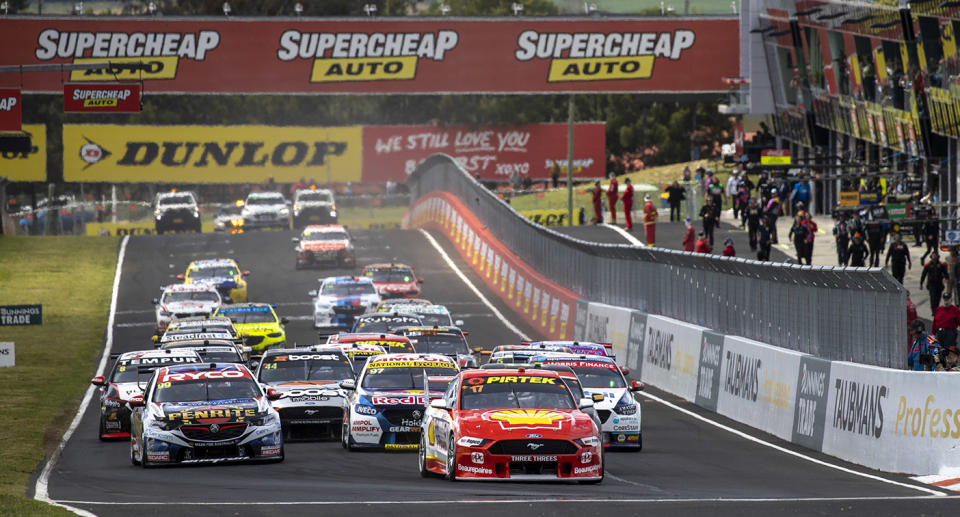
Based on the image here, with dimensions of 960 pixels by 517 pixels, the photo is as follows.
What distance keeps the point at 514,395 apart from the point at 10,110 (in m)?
18.7

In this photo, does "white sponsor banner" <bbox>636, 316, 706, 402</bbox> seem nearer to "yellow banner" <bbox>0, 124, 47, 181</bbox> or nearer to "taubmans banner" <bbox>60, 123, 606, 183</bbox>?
"taubmans banner" <bbox>60, 123, 606, 183</bbox>

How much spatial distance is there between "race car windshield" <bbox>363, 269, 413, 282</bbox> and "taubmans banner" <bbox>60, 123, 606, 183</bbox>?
121 ft

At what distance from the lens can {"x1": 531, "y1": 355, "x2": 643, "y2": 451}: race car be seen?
67.5 feet

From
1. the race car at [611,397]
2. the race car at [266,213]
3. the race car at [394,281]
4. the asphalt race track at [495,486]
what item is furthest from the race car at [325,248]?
the race car at [611,397]

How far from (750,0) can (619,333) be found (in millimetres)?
39704

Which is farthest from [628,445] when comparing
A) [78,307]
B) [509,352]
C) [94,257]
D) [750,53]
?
[750,53]

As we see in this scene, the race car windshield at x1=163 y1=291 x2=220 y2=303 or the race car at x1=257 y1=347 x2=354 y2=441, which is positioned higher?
the race car at x1=257 y1=347 x2=354 y2=441

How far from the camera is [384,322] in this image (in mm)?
31484

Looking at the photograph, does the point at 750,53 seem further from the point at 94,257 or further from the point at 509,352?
the point at 509,352

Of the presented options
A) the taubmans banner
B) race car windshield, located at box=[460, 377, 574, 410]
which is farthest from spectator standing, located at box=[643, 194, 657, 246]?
the taubmans banner

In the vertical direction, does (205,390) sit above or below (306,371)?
above

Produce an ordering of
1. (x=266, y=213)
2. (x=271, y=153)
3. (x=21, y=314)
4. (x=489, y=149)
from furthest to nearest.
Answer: (x=489, y=149) → (x=271, y=153) → (x=266, y=213) → (x=21, y=314)

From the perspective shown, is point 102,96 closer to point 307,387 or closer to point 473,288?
point 473,288

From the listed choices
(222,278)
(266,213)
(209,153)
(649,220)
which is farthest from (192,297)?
(209,153)
